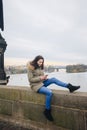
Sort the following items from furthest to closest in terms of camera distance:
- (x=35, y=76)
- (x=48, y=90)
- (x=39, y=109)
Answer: (x=39, y=109)
(x=35, y=76)
(x=48, y=90)

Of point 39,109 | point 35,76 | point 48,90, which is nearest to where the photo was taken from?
point 48,90

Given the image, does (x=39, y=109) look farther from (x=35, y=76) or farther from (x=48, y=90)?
(x=35, y=76)

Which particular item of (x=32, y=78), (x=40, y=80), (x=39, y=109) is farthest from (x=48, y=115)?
(x=32, y=78)

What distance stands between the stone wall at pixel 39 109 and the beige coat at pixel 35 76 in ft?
1.19

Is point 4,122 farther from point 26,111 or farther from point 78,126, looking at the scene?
point 78,126

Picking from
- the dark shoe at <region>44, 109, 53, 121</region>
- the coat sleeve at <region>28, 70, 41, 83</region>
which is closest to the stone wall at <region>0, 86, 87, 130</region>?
the dark shoe at <region>44, 109, 53, 121</region>

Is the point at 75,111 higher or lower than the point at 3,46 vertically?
lower

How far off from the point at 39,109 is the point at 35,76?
923 millimetres

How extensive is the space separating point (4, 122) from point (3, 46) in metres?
3.80

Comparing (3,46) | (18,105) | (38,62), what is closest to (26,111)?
(18,105)

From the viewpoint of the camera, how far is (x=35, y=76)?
643 centimetres

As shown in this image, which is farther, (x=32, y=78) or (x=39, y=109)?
(x=39, y=109)

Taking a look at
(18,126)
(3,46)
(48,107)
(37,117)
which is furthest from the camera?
(3,46)

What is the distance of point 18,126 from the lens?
729cm
